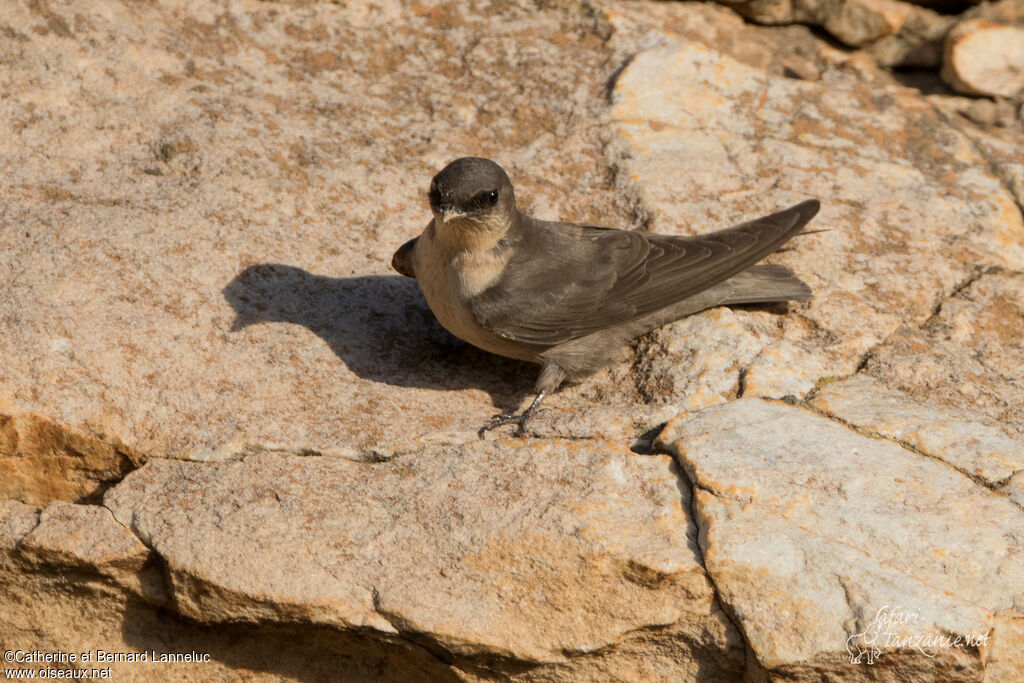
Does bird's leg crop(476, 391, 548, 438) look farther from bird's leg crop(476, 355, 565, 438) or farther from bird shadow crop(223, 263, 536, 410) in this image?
bird shadow crop(223, 263, 536, 410)

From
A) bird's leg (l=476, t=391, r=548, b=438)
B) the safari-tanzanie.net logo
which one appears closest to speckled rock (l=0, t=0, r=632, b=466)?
→ bird's leg (l=476, t=391, r=548, b=438)

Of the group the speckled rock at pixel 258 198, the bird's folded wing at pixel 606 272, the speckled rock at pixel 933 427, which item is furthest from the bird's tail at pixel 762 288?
the speckled rock at pixel 258 198

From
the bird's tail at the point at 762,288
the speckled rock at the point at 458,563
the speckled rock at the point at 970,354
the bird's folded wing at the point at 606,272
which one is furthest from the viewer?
the bird's tail at the point at 762,288

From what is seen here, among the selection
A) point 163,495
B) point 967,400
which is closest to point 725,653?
point 967,400

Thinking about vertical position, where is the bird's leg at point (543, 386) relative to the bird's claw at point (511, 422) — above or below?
above

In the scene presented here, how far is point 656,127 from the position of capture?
5613 millimetres

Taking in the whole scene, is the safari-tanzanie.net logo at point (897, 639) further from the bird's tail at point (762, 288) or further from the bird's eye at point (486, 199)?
the bird's eye at point (486, 199)

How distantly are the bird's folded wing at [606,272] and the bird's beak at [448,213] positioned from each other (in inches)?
14.4

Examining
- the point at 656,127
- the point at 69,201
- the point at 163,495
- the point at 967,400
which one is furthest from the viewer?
the point at 656,127

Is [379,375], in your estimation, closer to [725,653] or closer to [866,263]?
[725,653]

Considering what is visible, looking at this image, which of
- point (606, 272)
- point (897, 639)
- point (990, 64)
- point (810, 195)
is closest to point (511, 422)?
point (606, 272)

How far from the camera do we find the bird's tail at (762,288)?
4613 mm

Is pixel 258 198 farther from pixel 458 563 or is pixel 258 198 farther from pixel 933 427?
pixel 933 427

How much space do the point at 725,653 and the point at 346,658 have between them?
134 cm
